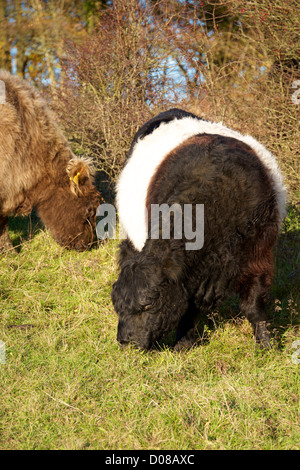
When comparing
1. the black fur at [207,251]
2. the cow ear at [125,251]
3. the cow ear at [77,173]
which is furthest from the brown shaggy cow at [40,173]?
the black fur at [207,251]

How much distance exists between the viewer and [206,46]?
760cm

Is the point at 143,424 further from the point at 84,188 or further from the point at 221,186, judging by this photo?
the point at 84,188

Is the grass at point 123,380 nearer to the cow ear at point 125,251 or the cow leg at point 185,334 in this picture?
the cow leg at point 185,334

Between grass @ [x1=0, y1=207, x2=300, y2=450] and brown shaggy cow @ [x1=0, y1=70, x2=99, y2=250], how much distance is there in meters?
0.93

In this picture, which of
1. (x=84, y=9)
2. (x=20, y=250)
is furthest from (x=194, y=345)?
(x=84, y=9)

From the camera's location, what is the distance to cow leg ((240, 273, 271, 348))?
12.0 ft

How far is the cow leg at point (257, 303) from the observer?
365 cm

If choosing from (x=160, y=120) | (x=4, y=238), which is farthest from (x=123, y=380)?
(x=4, y=238)

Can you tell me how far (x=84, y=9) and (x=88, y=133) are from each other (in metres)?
8.87

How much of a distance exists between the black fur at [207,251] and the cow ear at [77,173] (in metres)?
2.22

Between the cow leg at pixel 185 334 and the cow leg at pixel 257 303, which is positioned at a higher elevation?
the cow leg at pixel 257 303

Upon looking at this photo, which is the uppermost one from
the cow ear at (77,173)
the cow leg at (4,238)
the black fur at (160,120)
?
the black fur at (160,120)

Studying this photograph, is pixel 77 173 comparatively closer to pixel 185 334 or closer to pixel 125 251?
pixel 125 251

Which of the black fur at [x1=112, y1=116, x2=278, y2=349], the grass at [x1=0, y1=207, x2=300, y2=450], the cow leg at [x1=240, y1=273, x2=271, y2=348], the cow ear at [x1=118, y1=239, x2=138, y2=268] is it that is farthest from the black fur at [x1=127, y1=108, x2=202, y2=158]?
the cow leg at [x1=240, y1=273, x2=271, y2=348]
